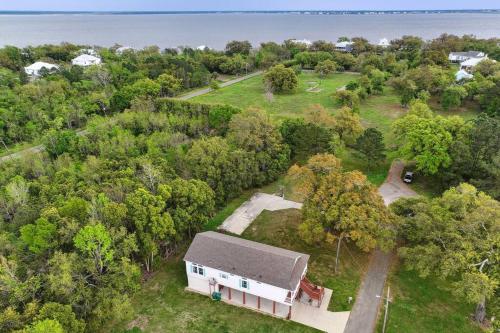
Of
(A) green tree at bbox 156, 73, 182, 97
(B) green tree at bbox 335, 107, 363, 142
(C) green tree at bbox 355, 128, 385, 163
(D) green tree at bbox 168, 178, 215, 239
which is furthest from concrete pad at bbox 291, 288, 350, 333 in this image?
(A) green tree at bbox 156, 73, 182, 97

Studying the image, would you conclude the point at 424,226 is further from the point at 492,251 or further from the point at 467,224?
the point at 492,251

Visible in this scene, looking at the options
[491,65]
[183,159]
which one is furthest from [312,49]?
[183,159]

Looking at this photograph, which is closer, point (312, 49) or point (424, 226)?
point (424, 226)

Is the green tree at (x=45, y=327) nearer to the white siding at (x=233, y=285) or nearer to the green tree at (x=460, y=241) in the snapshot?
the white siding at (x=233, y=285)

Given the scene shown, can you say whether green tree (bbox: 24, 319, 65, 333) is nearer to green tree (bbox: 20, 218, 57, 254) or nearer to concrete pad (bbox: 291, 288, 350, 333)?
green tree (bbox: 20, 218, 57, 254)

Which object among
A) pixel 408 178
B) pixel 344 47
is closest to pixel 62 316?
pixel 408 178

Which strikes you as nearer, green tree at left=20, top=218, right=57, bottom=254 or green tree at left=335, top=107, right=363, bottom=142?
green tree at left=20, top=218, right=57, bottom=254
